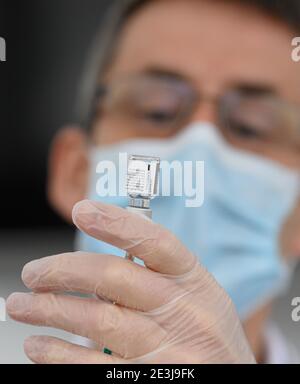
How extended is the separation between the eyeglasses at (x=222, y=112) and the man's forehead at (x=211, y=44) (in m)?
0.04

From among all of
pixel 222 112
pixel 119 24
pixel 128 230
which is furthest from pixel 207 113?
pixel 128 230

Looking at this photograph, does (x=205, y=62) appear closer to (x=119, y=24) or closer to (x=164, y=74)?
→ (x=164, y=74)

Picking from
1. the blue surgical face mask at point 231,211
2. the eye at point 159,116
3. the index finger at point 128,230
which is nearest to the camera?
the index finger at point 128,230

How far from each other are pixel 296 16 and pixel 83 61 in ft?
3.10

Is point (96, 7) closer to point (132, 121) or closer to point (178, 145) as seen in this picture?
point (132, 121)

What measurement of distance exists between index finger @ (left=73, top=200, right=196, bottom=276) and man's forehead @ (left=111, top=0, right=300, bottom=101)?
83 cm

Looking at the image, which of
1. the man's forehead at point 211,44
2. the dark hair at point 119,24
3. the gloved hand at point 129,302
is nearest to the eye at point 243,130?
the man's forehead at point 211,44

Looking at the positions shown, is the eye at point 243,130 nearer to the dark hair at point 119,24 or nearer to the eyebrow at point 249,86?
the eyebrow at point 249,86

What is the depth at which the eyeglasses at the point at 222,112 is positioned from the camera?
1465mm

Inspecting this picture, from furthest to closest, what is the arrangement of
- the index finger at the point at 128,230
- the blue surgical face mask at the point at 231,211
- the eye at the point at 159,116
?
1. the eye at the point at 159,116
2. the blue surgical face mask at the point at 231,211
3. the index finger at the point at 128,230

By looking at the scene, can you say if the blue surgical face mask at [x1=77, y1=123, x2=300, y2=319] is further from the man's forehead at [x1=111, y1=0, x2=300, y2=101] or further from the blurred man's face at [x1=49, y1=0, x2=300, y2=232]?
the man's forehead at [x1=111, y1=0, x2=300, y2=101]

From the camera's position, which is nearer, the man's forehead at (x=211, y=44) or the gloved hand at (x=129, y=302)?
the gloved hand at (x=129, y=302)

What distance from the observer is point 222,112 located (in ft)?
4.81

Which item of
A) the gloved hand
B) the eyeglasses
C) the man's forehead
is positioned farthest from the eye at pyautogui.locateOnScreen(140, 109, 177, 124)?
the gloved hand
